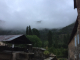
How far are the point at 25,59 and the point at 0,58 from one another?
2.53 metres

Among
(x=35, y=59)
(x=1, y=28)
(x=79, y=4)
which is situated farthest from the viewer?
(x=1, y=28)

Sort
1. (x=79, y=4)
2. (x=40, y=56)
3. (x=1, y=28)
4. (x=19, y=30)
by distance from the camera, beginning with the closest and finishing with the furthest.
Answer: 1. (x=79, y=4)
2. (x=40, y=56)
3. (x=1, y=28)
4. (x=19, y=30)

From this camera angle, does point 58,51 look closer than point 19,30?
Yes

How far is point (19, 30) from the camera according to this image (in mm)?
75438

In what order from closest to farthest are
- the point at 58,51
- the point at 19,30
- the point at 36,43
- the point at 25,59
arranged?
the point at 25,59 → the point at 36,43 → the point at 58,51 → the point at 19,30

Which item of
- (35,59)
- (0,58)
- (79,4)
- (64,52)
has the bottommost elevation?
(64,52)

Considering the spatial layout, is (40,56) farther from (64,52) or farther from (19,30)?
(19,30)

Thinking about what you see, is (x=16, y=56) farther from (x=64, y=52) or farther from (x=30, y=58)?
(x=64, y=52)

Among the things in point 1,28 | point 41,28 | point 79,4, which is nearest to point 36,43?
point 79,4

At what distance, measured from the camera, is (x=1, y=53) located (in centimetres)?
948

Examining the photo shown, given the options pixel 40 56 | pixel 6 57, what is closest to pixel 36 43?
pixel 40 56

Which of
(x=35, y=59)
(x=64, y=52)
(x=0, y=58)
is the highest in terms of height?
(x=0, y=58)

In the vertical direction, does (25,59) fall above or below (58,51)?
above

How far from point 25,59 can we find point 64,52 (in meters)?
26.3
